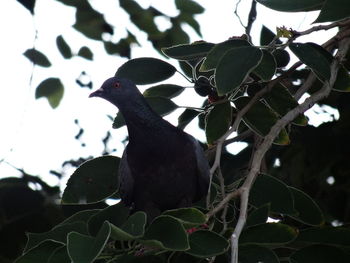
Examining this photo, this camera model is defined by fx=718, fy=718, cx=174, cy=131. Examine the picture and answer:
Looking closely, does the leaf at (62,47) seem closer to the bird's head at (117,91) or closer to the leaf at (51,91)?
the leaf at (51,91)

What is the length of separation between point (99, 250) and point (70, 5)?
10.3 ft

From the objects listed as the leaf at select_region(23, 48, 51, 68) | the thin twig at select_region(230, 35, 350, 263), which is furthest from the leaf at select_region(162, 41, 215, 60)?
the leaf at select_region(23, 48, 51, 68)

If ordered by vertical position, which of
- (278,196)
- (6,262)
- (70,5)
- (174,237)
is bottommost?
(6,262)

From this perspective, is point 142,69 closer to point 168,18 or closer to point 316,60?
point 316,60

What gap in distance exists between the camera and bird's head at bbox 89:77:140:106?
3771 mm

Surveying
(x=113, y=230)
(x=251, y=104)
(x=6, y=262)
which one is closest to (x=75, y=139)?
(x=6, y=262)

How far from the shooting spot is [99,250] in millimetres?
2176

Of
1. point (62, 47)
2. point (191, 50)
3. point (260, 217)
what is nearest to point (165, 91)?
point (191, 50)

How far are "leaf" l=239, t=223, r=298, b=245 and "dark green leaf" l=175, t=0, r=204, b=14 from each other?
9.29ft

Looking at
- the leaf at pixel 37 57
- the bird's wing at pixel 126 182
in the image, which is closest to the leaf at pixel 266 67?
the bird's wing at pixel 126 182

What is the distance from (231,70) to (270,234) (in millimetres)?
652

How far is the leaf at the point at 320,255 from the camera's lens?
8.35 feet

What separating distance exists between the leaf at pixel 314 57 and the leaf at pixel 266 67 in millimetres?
95

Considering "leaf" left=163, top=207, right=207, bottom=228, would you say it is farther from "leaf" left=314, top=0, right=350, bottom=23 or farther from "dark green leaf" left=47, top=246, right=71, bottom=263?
"leaf" left=314, top=0, right=350, bottom=23
